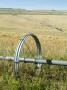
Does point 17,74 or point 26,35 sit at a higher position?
point 26,35

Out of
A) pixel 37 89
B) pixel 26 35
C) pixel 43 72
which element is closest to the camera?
pixel 37 89

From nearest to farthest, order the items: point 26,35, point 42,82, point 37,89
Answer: point 37,89, point 42,82, point 26,35

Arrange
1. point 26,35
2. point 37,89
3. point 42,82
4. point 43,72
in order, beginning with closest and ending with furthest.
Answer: point 37,89 < point 42,82 < point 26,35 < point 43,72

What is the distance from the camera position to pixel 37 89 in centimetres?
543

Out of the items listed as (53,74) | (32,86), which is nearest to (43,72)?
(53,74)

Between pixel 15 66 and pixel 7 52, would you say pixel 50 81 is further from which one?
pixel 7 52

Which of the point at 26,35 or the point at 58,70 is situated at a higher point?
the point at 26,35

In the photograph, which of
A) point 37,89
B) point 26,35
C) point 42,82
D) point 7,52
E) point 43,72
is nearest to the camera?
point 37,89

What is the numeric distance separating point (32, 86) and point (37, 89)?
0.08 m

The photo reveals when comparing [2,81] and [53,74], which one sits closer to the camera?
[2,81]

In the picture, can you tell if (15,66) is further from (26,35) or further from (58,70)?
(58,70)

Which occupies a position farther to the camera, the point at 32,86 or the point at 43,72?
the point at 43,72

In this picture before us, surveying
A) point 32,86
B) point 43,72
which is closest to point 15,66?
point 32,86

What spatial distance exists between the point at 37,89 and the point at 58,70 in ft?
5.06
